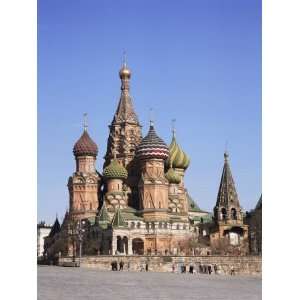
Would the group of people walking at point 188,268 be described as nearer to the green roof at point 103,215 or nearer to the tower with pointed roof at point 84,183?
the green roof at point 103,215

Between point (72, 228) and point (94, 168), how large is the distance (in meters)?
2.97

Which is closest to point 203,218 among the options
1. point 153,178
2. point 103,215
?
point 153,178

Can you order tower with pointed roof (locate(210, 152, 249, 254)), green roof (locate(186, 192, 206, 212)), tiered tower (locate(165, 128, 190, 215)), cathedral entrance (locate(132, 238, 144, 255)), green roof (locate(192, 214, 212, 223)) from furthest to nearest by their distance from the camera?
green roof (locate(186, 192, 206, 212)) < green roof (locate(192, 214, 212, 223)) < tiered tower (locate(165, 128, 190, 215)) < tower with pointed roof (locate(210, 152, 249, 254)) < cathedral entrance (locate(132, 238, 144, 255))

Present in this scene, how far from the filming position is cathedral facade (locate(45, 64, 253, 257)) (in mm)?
25016

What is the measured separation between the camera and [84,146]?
26.8 m

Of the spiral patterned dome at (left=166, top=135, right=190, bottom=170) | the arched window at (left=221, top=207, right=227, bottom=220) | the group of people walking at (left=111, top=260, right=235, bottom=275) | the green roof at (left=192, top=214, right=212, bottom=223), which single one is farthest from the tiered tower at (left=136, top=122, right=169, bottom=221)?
the group of people walking at (left=111, top=260, right=235, bottom=275)

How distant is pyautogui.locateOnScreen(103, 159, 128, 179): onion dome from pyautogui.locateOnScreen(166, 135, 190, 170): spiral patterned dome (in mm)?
2894

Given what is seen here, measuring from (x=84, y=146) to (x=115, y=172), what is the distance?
1.61 meters

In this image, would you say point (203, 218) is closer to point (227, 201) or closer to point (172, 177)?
point (172, 177)

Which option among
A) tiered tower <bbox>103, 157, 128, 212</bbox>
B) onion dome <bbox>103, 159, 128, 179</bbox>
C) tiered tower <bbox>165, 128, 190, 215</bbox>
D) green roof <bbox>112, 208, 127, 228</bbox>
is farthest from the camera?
tiered tower <bbox>165, 128, 190, 215</bbox>

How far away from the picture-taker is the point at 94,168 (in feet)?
91.2

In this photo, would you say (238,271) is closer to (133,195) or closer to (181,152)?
(133,195)

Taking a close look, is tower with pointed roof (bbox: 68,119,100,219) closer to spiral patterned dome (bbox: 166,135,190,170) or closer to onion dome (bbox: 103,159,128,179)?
onion dome (bbox: 103,159,128,179)
